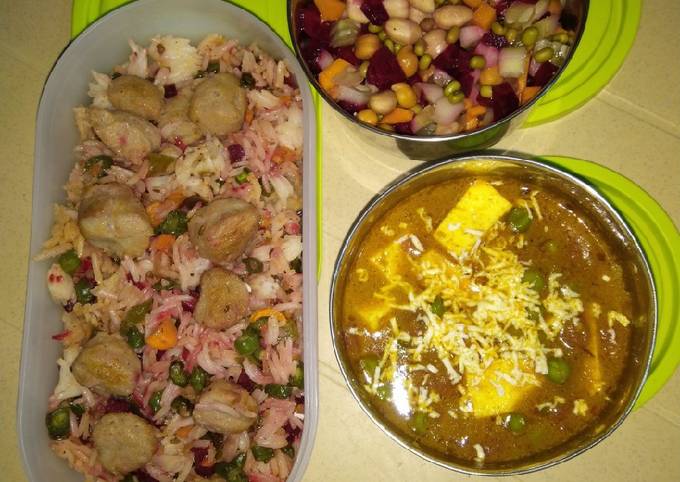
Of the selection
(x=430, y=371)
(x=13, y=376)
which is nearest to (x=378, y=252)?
(x=430, y=371)

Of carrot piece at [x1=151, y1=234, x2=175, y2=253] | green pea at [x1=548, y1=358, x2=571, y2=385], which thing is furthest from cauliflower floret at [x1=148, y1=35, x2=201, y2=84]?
green pea at [x1=548, y1=358, x2=571, y2=385]

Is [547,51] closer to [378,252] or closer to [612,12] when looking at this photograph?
[612,12]

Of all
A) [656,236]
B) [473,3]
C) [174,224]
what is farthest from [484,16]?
[174,224]

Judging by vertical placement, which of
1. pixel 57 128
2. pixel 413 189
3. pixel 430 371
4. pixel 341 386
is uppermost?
pixel 413 189

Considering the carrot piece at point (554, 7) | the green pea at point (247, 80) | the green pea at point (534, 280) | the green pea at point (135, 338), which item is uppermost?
the carrot piece at point (554, 7)

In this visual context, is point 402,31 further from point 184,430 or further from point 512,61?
point 184,430

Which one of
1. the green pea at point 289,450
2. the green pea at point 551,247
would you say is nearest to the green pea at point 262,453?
the green pea at point 289,450

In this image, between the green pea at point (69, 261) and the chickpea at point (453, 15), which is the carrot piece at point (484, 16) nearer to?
the chickpea at point (453, 15)
